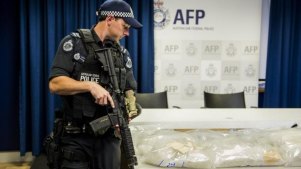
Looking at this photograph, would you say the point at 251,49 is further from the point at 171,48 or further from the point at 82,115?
the point at 82,115

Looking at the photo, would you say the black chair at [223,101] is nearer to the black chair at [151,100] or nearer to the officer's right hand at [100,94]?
the black chair at [151,100]

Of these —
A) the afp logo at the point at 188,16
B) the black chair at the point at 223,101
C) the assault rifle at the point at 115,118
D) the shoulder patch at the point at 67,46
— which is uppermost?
the afp logo at the point at 188,16

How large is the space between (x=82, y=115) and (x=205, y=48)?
2.68 metres

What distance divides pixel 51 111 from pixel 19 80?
0.49m

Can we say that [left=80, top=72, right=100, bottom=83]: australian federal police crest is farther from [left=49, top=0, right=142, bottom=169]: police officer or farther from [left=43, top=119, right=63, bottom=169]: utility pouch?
[left=43, top=119, right=63, bottom=169]: utility pouch

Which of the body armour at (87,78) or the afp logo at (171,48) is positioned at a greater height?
the afp logo at (171,48)

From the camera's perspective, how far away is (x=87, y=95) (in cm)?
161

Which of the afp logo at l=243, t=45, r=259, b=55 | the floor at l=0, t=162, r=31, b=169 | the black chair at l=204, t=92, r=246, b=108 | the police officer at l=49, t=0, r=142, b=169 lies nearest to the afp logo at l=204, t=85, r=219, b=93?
the afp logo at l=243, t=45, r=259, b=55

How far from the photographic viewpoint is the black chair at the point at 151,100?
10.6 ft

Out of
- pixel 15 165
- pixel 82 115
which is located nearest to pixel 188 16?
pixel 15 165

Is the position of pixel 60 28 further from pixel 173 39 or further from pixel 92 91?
pixel 92 91

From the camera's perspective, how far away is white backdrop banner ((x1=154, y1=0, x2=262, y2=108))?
397 centimetres

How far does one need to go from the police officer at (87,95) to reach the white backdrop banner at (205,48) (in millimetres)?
2295

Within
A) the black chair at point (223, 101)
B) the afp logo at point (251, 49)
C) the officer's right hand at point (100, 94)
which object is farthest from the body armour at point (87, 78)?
the afp logo at point (251, 49)
